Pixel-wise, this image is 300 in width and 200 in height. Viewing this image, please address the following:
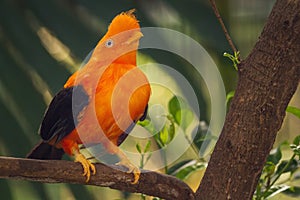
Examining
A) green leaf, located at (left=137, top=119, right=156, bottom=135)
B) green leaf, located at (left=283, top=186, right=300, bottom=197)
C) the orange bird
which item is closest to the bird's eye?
the orange bird

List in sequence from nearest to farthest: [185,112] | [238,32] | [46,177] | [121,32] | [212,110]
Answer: [46,177]
[121,32]
[185,112]
[212,110]
[238,32]

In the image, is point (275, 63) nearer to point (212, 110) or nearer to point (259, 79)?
point (259, 79)

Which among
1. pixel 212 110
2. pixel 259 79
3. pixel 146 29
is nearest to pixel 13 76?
pixel 146 29

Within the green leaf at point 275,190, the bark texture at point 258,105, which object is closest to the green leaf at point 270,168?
the green leaf at point 275,190

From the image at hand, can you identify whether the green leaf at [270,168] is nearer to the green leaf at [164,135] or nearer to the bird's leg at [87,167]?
the green leaf at [164,135]

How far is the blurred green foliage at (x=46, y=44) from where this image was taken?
1341mm

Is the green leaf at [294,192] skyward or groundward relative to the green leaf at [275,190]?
groundward

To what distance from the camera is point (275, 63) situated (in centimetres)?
103

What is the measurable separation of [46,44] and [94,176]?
0.37 metres

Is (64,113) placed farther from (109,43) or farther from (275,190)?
(275,190)

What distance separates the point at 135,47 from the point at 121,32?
34 millimetres

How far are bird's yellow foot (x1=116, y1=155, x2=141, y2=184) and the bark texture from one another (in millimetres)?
98

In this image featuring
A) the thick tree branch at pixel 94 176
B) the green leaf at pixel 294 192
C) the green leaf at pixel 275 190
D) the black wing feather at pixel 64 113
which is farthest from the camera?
the green leaf at pixel 294 192

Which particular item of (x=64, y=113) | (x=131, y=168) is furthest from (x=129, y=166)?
(x=64, y=113)
